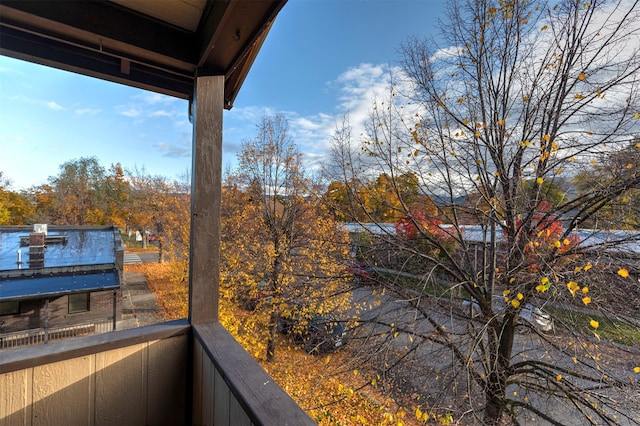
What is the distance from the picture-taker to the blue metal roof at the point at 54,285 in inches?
258

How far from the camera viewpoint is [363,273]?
13.9ft

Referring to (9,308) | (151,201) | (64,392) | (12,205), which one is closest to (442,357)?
(64,392)

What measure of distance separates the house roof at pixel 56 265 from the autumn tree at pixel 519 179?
7931mm

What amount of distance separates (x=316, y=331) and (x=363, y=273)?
6.79 ft

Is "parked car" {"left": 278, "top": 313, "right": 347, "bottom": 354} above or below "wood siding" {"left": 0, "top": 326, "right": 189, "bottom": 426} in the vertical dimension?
below

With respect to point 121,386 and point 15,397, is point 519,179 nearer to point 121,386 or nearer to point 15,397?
point 121,386

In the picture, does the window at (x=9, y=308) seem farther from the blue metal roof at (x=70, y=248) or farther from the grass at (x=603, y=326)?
the grass at (x=603, y=326)

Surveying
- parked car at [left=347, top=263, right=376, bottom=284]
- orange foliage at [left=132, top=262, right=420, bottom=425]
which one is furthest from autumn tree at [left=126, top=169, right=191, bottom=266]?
parked car at [left=347, top=263, right=376, bottom=284]

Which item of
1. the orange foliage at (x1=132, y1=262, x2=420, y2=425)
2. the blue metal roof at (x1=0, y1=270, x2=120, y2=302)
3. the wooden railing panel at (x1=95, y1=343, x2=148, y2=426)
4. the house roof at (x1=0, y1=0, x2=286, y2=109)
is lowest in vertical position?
the orange foliage at (x1=132, y1=262, x2=420, y2=425)

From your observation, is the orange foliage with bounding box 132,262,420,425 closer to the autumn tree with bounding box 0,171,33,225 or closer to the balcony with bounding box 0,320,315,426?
the balcony with bounding box 0,320,315,426

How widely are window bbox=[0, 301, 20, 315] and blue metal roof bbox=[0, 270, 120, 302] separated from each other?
0.72 meters

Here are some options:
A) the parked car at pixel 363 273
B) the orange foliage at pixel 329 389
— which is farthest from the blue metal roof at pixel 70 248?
the parked car at pixel 363 273

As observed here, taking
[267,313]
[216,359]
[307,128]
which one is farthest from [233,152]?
[216,359]

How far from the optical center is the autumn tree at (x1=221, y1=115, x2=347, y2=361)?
5.83 m
